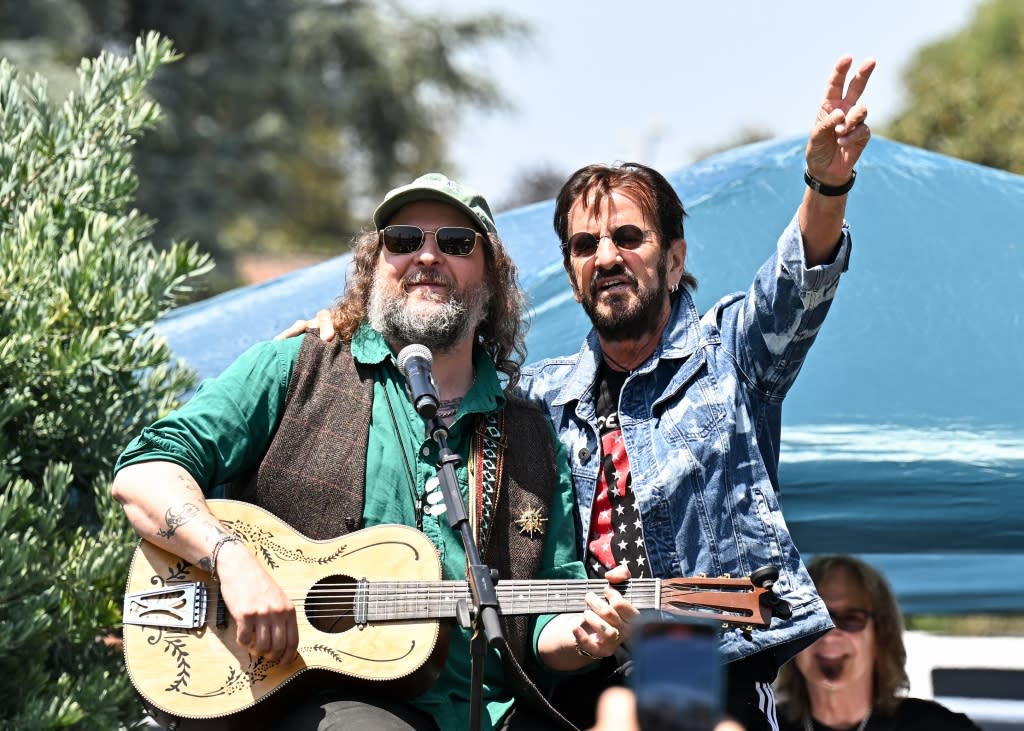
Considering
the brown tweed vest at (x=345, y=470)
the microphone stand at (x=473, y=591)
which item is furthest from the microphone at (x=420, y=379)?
the brown tweed vest at (x=345, y=470)

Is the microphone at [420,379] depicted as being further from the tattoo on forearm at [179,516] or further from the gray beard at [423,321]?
the tattoo on forearm at [179,516]

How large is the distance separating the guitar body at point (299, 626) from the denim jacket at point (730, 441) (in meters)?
0.60

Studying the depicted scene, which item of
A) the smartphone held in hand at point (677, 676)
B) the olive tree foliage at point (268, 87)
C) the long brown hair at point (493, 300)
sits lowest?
the smartphone held in hand at point (677, 676)

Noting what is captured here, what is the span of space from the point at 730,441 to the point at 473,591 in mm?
960

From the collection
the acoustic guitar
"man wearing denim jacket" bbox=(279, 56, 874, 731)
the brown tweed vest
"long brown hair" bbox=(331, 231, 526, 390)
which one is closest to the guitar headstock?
the acoustic guitar

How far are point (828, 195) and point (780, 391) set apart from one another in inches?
22.4

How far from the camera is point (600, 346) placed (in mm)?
3812

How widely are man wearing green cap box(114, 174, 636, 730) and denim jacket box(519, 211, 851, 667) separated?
227mm

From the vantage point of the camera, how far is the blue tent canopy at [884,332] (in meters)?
4.12

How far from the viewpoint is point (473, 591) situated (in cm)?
285

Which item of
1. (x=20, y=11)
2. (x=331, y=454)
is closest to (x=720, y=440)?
(x=331, y=454)

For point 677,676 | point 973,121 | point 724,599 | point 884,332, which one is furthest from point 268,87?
point 677,676

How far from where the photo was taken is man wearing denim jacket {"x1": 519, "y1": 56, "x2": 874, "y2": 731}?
3348 mm

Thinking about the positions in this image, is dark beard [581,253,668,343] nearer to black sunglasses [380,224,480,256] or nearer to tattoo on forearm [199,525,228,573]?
black sunglasses [380,224,480,256]
